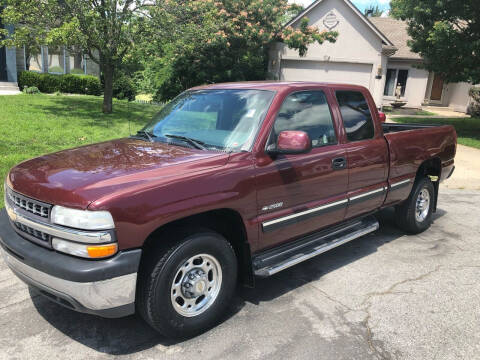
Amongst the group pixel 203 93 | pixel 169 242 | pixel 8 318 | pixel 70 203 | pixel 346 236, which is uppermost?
pixel 203 93

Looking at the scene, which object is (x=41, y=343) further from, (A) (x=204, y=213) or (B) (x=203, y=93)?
(B) (x=203, y=93)

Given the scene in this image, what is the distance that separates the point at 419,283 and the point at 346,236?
85 centimetres

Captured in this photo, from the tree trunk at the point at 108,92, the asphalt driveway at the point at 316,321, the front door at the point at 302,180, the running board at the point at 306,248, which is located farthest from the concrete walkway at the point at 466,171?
the tree trunk at the point at 108,92

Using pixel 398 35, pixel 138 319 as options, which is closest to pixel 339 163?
pixel 138 319

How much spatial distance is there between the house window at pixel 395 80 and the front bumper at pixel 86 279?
2771 centimetres

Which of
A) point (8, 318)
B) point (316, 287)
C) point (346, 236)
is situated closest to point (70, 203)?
point (8, 318)

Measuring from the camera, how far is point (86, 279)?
2.58m

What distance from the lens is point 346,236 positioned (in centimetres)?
439

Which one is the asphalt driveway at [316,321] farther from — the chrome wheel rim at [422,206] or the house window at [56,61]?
the house window at [56,61]

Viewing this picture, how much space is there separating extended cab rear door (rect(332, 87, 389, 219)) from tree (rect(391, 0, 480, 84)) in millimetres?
12224

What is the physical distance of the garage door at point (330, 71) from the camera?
2095 cm

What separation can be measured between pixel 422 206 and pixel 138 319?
13.7 ft

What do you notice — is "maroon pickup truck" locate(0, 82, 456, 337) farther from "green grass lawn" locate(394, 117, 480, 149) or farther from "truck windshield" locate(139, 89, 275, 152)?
"green grass lawn" locate(394, 117, 480, 149)

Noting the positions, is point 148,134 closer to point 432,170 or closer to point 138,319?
point 138,319
